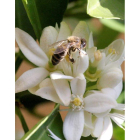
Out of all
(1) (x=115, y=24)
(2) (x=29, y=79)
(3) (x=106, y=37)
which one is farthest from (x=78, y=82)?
(3) (x=106, y=37)

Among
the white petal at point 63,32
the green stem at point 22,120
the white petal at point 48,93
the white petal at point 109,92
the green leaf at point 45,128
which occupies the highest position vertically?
the white petal at point 63,32

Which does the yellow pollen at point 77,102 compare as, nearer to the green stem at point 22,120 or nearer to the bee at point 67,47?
the bee at point 67,47

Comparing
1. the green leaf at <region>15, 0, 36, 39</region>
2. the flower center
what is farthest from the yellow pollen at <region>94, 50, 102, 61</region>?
the green leaf at <region>15, 0, 36, 39</region>

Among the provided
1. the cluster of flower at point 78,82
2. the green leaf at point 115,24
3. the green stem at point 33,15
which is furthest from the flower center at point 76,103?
the green leaf at point 115,24
